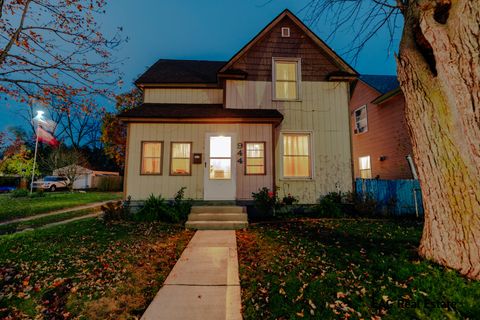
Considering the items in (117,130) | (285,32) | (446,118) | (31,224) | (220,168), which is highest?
(285,32)

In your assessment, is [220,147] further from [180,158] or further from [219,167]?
[180,158]

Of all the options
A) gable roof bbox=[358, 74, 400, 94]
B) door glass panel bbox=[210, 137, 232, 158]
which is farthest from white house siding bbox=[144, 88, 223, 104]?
gable roof bbox=[358, 74, 400, 94]

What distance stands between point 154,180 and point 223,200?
105 inches

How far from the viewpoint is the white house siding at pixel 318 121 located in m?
8.66

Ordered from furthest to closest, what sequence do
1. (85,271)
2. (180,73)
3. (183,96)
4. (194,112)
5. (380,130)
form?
(380,130)
(180,73)
(183,96)
(194,112)
(85,271)

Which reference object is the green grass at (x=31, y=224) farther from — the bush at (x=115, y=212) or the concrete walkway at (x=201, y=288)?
the concrete walkway at (x=201, y=288)

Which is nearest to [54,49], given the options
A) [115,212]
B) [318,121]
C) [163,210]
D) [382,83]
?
[115,212]

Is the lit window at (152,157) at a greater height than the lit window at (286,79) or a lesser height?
lesser

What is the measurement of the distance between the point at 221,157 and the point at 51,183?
2406 centimetres

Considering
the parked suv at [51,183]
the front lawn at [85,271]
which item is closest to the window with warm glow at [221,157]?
the front lawn at [85,271]

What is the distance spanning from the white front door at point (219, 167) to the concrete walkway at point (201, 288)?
3.22 meters

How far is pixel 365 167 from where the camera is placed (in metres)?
14.3

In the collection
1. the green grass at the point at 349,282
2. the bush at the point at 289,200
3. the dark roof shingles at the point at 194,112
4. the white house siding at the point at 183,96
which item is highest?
the white house siding at the point at 183,96

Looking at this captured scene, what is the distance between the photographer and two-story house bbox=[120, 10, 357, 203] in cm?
807
